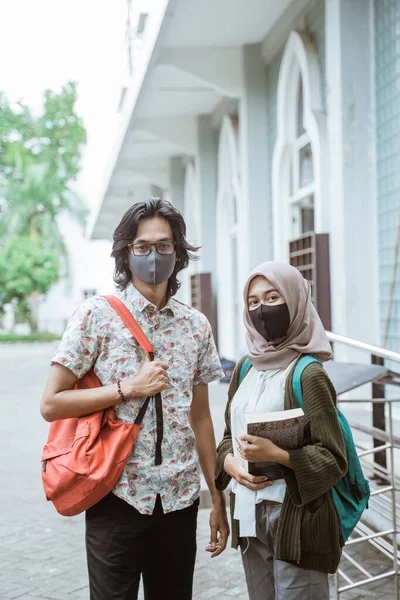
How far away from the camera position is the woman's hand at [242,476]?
2658 mm

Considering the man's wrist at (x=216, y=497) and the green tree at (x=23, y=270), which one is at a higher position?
the green tree at (x=23, y=270)

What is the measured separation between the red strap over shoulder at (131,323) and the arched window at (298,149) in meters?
6.61

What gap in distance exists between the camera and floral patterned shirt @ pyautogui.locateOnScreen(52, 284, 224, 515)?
270 centimetres

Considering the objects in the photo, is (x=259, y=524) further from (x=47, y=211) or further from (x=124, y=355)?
(x=47, y=211)

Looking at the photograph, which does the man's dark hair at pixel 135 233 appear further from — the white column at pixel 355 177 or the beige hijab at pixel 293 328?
the white column at pixel 355 177

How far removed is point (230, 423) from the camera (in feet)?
9.90

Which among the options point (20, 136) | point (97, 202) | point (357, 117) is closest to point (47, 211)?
point (20, 136)

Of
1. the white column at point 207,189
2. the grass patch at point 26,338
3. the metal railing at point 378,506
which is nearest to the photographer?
the metal railing at point 378,506

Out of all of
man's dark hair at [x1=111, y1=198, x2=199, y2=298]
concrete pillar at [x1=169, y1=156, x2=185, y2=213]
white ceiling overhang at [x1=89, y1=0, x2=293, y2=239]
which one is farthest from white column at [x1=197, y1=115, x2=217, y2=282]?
man's dark hair at [x1=111, y1=198, x2=199, y2=298]

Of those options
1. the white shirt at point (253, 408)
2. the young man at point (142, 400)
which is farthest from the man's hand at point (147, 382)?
→ the white shirt at point (253, 408)

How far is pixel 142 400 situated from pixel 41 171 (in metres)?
53.3

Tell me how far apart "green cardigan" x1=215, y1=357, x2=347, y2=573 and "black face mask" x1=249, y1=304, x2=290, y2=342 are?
18 cm

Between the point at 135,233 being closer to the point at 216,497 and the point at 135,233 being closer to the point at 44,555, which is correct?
the point at 216,497

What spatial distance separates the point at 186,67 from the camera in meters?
11.4
